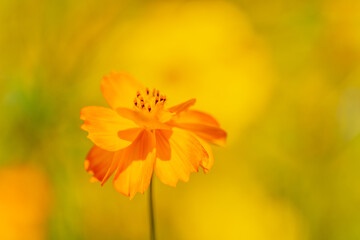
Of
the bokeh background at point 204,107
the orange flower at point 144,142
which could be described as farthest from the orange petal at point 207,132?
the bokeh background at point 204,107

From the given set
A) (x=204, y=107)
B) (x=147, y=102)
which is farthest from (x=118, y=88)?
(x=204, y=107)

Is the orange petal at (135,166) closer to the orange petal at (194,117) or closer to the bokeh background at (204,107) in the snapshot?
the orange petal at (194,117)

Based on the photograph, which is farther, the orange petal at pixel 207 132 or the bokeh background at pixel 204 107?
the bokeh background at pixel 204 107

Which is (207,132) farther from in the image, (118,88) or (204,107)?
(204,107)

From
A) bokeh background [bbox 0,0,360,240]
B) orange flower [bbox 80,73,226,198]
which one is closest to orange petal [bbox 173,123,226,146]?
orange flower [bbox 80,73,226,198]

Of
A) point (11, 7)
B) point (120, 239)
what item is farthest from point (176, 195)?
point (11, 7)

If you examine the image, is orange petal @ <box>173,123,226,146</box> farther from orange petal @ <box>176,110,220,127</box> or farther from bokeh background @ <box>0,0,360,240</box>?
bokeh background @ <box>0,0,360,240</box>
